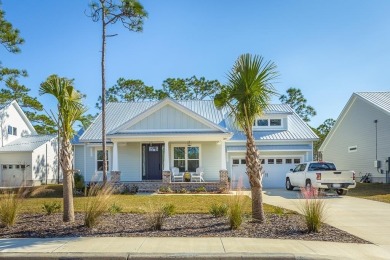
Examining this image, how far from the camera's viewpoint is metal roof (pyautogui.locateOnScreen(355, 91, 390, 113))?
25.4 meters

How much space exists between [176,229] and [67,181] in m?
3.45

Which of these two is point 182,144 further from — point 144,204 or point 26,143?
point 26,143

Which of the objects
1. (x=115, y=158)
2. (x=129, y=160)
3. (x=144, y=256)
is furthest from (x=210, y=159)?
(x=144, y=256)

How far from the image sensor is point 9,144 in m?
36.1

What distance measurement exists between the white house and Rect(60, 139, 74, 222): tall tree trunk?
12.5 metres

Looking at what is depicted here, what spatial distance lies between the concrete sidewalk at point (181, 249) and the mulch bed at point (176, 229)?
1.52ft

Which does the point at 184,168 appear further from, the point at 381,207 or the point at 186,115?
the point at 381,207

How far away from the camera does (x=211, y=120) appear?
28.2 meters

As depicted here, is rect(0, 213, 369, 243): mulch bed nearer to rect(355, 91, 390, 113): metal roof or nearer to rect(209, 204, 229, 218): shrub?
rect(209, 204, 229, 218): shrub

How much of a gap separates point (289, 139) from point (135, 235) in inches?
789

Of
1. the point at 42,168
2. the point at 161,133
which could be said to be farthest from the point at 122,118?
the point at 42,168

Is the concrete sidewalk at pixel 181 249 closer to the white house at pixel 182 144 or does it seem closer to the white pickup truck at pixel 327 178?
the white pickup truck at pixel 327 178

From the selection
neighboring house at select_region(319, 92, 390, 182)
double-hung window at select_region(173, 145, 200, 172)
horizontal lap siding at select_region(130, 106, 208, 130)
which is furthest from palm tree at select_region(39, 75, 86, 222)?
neighboring house at select_region(319, 92, 390, 182)

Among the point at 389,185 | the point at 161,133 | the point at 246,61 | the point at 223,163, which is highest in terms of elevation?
the point at 246,61
